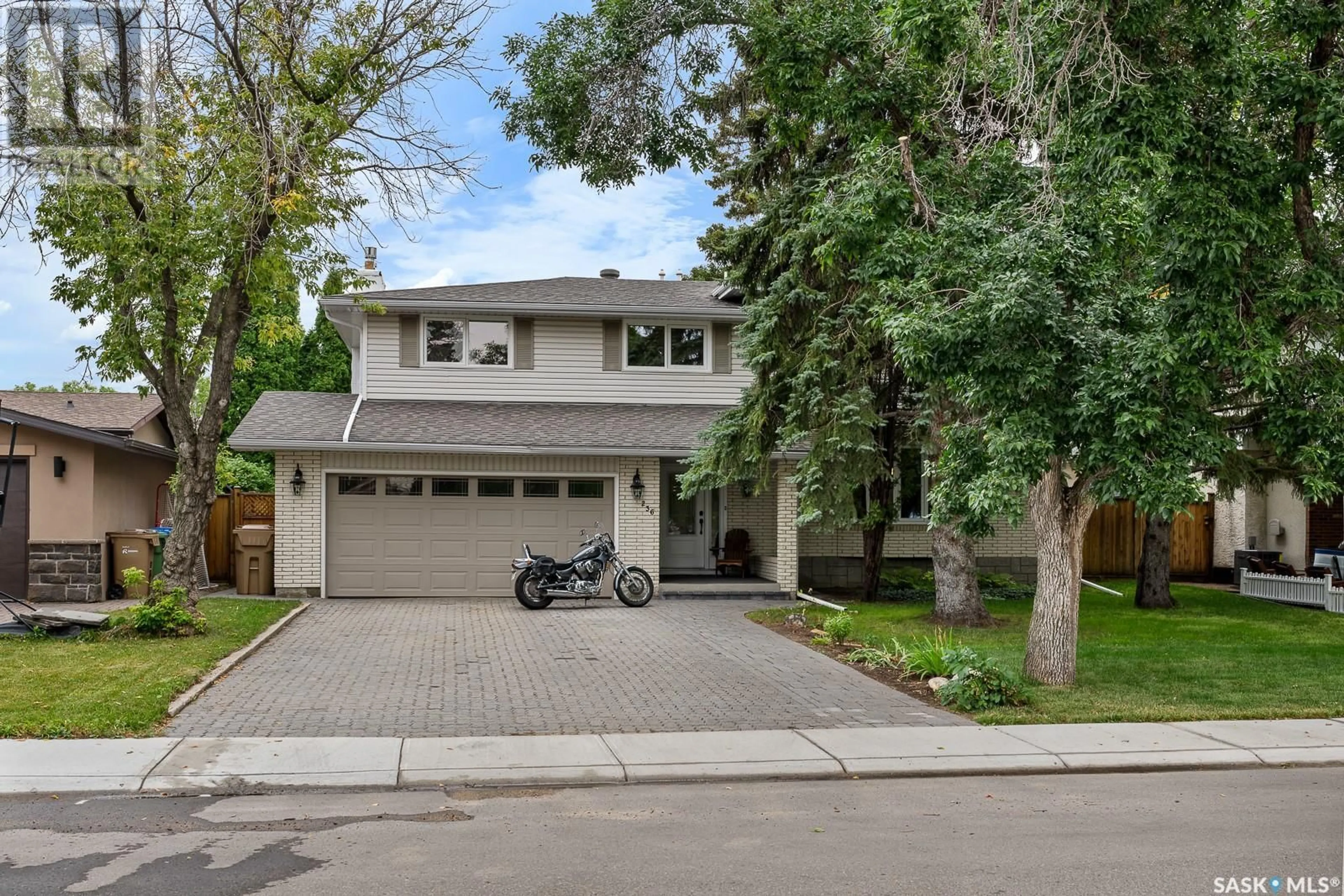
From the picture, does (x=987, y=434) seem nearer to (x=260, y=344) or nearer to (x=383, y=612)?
(x=383, y=612)

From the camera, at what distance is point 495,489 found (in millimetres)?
18578

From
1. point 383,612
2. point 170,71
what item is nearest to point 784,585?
point 383,612

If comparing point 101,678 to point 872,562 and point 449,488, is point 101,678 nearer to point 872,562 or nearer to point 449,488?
point 449,488

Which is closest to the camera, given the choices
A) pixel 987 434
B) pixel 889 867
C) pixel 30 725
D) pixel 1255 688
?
pixel 889 867

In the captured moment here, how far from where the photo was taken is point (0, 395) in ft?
62.7

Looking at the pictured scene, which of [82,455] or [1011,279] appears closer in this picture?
[1011,279]

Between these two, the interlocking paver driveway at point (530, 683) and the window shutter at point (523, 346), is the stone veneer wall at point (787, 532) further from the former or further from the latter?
the window shutter at point (523, 346)

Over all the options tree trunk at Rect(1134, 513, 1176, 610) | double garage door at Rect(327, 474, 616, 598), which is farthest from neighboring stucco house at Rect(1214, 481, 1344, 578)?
double garage door at Rect(327, 474, 616, 598)

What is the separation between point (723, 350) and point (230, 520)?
10058 millimetres

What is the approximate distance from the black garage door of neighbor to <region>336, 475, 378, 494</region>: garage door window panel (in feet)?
15.1

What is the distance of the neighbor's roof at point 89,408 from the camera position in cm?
1802

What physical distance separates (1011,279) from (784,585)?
1085 centimetres

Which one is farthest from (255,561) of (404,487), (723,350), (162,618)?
(723,350)
